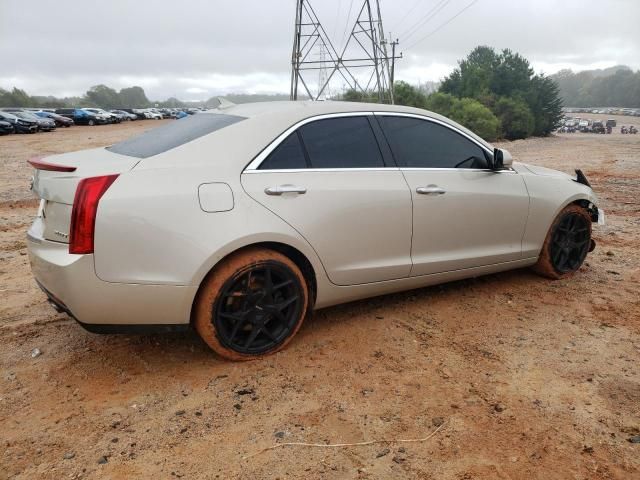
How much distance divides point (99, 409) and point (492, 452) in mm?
1970

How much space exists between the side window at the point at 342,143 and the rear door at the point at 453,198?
0.60ft

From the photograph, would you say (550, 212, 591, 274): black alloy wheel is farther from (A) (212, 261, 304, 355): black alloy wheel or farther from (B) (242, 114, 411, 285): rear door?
(A) (212, 261, 304, 355): black alloy wheel

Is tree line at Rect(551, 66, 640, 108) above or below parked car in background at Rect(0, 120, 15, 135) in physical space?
above

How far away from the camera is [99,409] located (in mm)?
2732

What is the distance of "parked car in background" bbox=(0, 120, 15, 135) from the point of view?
31.0 meters

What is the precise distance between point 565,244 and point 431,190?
5.71 ft

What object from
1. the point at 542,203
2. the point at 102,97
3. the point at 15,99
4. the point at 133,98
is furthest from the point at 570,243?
the point at 133,98

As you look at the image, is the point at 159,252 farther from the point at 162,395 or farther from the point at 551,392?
the point at 551,392

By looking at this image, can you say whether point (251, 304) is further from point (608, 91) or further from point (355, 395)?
point (608, 91)

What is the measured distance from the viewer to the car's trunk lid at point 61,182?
2.78 m

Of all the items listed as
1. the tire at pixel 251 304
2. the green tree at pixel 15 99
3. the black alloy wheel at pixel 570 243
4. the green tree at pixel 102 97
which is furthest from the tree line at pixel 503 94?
the green tree at pixel 102 97

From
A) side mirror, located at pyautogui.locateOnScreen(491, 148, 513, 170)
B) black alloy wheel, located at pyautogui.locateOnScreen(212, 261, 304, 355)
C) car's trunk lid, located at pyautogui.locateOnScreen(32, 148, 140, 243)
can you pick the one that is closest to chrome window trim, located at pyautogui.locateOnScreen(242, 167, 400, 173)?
black alloy wheel, located at pyautogui.locateOnScreen(212, 261, 304, 355)

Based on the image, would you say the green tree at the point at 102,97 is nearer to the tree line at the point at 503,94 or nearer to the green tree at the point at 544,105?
the tree line at the point at 503,94

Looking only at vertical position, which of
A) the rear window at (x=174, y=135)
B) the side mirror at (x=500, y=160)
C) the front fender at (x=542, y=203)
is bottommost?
the front fender at (x=542, y=203)
